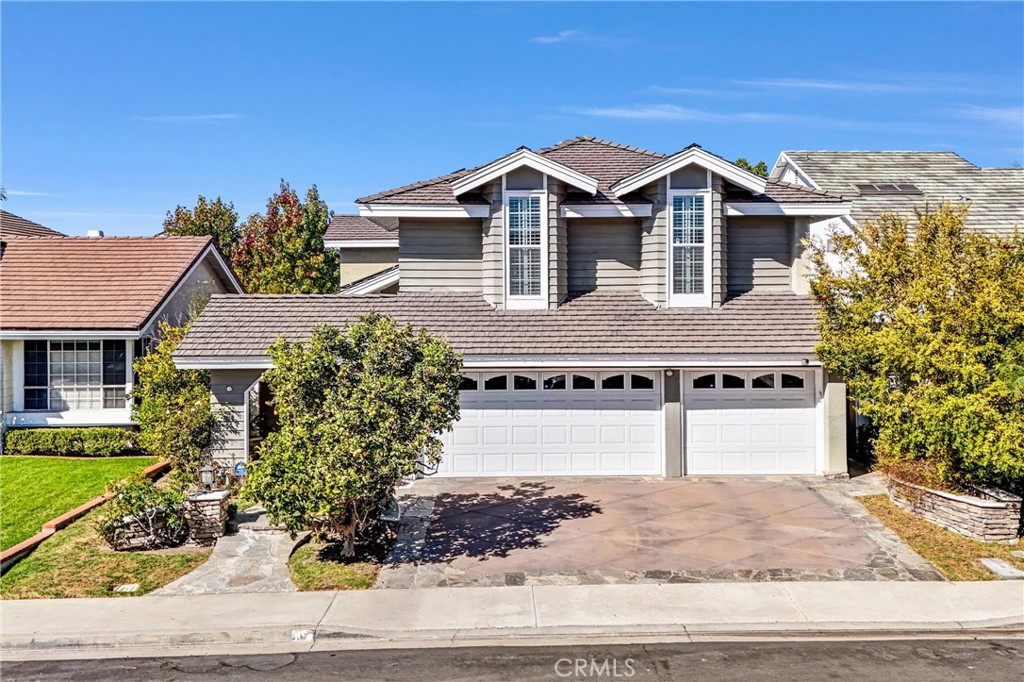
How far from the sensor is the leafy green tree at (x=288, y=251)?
30891mm

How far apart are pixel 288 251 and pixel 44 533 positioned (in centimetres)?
1974

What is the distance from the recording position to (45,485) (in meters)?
16.1

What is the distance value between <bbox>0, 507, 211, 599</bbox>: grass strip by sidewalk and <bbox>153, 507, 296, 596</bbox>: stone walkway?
0.25 meters

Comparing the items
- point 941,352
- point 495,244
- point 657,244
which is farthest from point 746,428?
point 495,244

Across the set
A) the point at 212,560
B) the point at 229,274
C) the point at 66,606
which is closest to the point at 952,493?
the point at 212,560

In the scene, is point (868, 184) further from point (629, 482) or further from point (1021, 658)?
point (1021, 658)

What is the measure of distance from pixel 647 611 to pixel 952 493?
6407 mm

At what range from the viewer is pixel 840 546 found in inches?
479

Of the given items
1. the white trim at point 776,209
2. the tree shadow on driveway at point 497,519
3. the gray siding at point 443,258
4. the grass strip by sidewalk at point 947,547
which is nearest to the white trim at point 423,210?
the gray siding at point 443,258

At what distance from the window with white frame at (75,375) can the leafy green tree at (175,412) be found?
267 cm

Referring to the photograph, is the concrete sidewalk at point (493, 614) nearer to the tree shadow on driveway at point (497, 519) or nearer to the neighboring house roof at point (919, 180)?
the tree shadow on driveway at point (497, 519)

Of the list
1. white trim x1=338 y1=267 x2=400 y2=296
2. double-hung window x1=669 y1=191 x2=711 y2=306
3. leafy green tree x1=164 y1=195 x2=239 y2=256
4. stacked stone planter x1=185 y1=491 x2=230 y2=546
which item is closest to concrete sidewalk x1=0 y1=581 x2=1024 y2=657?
stacked stone planter x1=185 y1=491 x2=230 y2=546

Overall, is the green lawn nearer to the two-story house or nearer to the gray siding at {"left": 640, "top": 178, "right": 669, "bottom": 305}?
the two-story house

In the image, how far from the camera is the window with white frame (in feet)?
66.9
